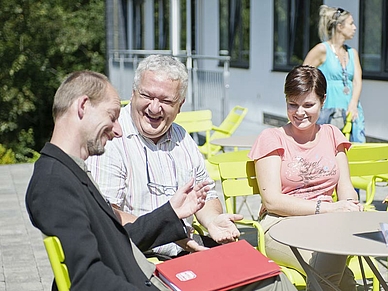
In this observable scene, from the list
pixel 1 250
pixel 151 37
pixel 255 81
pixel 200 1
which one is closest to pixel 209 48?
pixel 200 1

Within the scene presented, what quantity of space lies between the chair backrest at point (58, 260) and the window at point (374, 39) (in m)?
8.01

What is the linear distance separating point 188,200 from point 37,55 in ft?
66.1

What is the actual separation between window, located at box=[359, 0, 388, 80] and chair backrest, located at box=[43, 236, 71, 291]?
26.3 feet

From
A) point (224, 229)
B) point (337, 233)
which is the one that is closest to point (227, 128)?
point (224, 229)

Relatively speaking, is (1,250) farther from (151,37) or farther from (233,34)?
(151,37)

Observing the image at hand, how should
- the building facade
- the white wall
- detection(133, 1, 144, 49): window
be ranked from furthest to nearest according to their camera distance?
detection(133, 1, 144, 49): window
the white wall
the building facade

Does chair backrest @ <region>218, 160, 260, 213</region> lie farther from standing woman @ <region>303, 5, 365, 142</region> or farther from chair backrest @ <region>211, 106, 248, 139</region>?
chair backrest @ <region>211, 106, 248, 139</region>

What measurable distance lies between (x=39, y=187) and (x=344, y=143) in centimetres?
215

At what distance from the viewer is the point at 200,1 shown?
17.0 m

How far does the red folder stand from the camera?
8.92 ft

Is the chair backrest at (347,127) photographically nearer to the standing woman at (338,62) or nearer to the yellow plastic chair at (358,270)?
the standing woman at (338,62)

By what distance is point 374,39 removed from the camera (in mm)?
10367

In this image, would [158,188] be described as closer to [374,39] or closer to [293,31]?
[374,39]

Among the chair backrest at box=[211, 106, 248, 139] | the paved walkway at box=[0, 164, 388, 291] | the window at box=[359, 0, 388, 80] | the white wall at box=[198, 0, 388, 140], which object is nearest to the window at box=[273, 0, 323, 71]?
the white wall at box=[198, 0, 388, 140]
